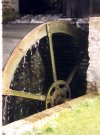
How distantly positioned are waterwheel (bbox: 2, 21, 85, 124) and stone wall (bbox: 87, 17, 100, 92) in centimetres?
57

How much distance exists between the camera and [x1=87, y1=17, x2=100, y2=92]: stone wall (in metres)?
6.36

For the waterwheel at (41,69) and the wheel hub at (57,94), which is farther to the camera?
the wheel hub at (57,94)

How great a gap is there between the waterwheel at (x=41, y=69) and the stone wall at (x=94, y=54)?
1.88 feet

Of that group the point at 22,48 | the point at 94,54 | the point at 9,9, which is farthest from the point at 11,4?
the point at 22,48

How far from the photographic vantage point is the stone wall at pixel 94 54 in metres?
6.36

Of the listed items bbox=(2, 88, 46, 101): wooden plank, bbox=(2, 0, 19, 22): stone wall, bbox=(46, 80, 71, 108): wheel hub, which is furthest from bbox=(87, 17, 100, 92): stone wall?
bbox=(2, 0, 19, 22): stone wall

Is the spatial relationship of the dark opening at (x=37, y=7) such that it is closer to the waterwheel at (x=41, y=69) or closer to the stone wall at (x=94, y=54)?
the waterwheel at (x=41, y=69)

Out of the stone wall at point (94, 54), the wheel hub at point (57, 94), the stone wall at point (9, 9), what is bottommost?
the wheel hub at point (57, 94)

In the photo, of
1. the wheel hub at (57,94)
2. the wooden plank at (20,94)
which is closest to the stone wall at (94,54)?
the wheel hub at (57,94)

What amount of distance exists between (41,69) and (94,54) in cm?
113

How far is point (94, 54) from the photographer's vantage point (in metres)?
6.43

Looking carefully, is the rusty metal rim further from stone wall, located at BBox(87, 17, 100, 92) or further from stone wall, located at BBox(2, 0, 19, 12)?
stone wall, located at BBox(2, 0, 19, 12)

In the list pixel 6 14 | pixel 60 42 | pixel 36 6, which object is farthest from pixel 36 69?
pixel 36 6

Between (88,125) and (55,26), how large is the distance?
6.41ft
